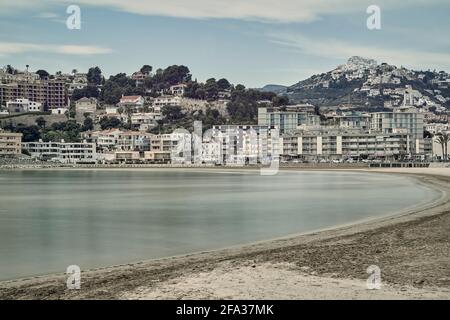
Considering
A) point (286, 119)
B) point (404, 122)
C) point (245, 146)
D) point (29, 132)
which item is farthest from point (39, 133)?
point (404, 122)

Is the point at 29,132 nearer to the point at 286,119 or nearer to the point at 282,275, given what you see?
the point at 286,119

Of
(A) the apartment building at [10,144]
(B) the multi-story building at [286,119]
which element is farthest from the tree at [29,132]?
(B) the multi-story building at [286,119]

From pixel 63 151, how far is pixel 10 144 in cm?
1439

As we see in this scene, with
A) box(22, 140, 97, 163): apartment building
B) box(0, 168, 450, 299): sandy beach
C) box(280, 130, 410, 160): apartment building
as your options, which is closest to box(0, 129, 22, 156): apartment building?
box(22, 140, 97, 163): apartment building

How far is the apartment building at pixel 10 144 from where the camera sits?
163 m

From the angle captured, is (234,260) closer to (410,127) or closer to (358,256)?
(358,256)

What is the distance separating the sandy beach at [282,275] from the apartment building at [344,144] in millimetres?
128562

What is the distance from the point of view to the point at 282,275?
10461 millimetres

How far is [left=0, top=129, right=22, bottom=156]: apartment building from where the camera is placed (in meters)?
163

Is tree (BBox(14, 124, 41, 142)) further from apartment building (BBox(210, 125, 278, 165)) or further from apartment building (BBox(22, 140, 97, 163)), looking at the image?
apartment building (BBox(210, 125, 278, 165))

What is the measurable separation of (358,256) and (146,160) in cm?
15165

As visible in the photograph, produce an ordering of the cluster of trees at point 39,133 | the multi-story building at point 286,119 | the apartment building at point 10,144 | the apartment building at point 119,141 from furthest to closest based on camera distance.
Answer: the cluster of trees at point 39,133, the multi-story building at point 286,119, the apartment building at point 119,141, the apartment building at point 10,144

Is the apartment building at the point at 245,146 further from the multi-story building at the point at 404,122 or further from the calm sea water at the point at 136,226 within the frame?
the calm sea water at the point at 136,226
